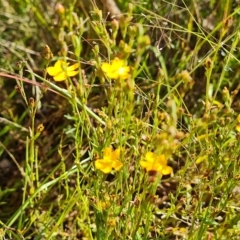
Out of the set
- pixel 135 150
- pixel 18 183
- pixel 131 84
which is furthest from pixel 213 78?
pixel 131 84

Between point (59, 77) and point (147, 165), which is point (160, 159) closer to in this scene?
point (147, 165)

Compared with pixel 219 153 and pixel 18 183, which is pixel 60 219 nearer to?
pixel 219 153

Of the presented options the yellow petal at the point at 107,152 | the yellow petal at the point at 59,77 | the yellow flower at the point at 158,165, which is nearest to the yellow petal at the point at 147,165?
the yellow flower at the point at 158,165

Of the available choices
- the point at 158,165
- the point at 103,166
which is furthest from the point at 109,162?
the point at 158,165

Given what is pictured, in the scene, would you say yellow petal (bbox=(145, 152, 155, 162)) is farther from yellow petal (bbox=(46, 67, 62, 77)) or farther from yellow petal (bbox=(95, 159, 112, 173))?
yellow petal (bbox=(46, 67, 62, 77))

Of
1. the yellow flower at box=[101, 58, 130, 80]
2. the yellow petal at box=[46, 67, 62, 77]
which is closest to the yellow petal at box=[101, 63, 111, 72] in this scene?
the yellow flower at box=[101, 58, 130, 80]

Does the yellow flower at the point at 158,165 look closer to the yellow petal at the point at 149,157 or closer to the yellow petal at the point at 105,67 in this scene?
the yellow petal at the point at 149,157
